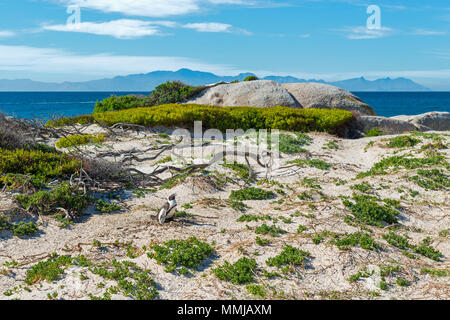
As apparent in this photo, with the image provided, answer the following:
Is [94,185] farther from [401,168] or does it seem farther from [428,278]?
[401,168]

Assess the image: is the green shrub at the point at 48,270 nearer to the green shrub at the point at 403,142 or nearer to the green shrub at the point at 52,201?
the green shrub at the point at 52,201

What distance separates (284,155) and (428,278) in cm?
642

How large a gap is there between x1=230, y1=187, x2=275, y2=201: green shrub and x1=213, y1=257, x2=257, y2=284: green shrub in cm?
291

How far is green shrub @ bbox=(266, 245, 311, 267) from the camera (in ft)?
17.0

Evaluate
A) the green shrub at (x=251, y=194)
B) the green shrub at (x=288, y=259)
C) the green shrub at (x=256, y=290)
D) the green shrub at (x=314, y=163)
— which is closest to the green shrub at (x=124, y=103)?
the green shrub at (x=314, y=163)

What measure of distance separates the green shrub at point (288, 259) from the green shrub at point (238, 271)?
260mm

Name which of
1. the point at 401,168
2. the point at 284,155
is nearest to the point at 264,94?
the point at 284,155

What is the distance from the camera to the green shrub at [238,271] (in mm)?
4789

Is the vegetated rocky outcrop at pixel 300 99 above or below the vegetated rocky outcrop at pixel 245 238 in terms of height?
above

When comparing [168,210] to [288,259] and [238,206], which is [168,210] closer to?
[238,206]

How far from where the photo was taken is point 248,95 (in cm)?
1927

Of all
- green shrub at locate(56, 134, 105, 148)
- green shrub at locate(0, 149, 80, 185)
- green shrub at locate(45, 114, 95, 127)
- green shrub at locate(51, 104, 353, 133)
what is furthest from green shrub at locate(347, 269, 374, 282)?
green shrub at locate(45, 114, 95, 127)

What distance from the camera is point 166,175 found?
962 cm
